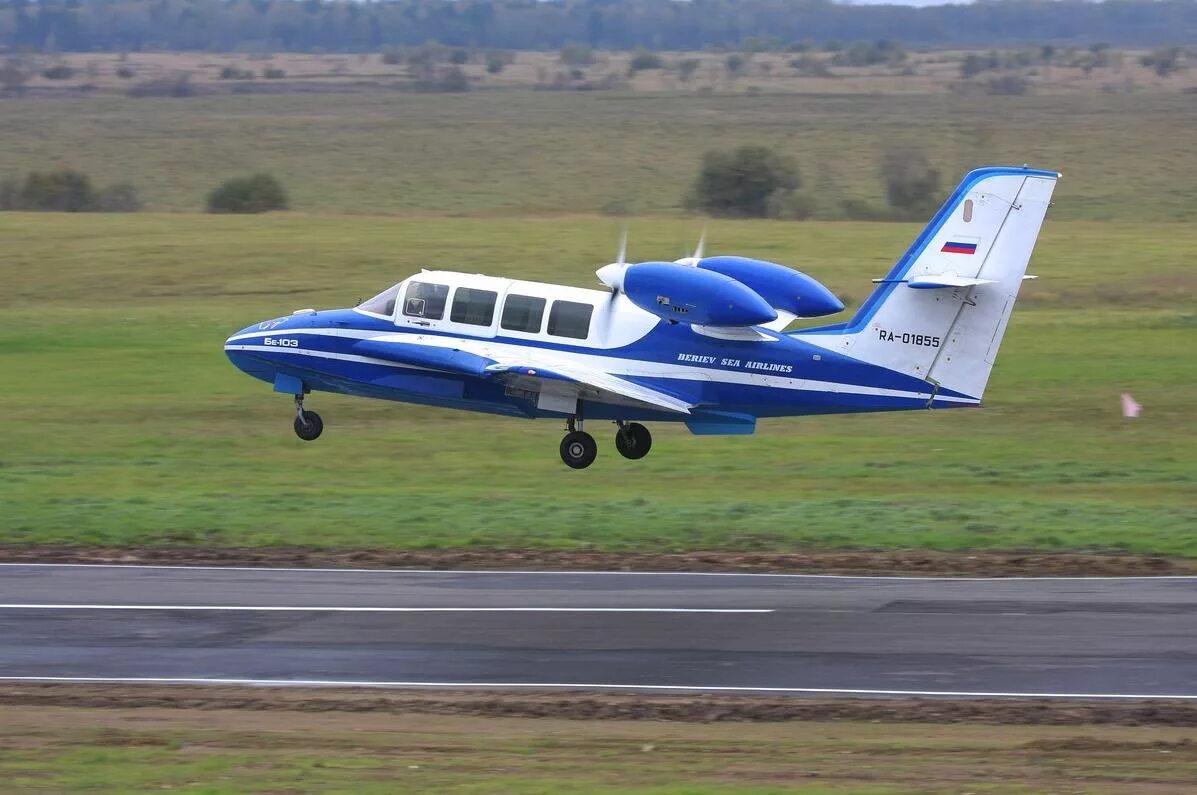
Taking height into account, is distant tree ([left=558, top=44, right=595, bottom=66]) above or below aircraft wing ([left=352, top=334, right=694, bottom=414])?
below

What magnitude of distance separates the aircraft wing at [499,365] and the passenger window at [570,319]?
39 centimetres

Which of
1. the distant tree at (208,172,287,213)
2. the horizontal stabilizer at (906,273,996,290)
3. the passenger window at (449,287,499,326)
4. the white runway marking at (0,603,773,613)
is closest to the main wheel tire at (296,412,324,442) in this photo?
the passenger window at (449,287,499,326)

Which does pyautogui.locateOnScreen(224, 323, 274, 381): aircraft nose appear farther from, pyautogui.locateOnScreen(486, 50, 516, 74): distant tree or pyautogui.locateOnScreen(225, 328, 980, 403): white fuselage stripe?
pyautogui.locateOnScreen(486, 50, 516, 74): distant tree

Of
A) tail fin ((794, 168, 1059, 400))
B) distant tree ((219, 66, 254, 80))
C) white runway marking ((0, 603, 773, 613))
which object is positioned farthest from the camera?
distant tree ((219, 66, 254, 80))

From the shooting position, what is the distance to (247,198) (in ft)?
214

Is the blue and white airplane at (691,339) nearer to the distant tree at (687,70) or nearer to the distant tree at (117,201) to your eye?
the distant tree at (117,201)

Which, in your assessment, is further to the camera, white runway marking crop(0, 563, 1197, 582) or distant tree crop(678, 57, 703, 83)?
distant tree crop(678, 57, 703, 83)

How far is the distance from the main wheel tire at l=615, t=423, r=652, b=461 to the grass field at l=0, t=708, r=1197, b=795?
11172 millimetres

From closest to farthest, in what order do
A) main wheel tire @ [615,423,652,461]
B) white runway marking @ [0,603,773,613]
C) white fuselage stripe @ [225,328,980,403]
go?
white runway marking @ [0,603,773,613], white fuselage stripe @ [225,328,980,403], main wheel tire @ [615,423,652,461]

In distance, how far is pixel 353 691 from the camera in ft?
56.9

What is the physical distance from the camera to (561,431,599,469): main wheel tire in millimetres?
26391

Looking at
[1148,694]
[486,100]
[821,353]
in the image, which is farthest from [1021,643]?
[486,100]

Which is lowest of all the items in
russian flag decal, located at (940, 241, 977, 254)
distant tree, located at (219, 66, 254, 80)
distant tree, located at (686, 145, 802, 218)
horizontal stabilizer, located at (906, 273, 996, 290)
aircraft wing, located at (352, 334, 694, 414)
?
distant tree, located at (219, 66, 254, 80)

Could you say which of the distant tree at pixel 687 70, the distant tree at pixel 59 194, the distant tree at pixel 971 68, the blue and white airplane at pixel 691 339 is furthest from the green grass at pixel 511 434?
the distant tree at pixel 687 70
